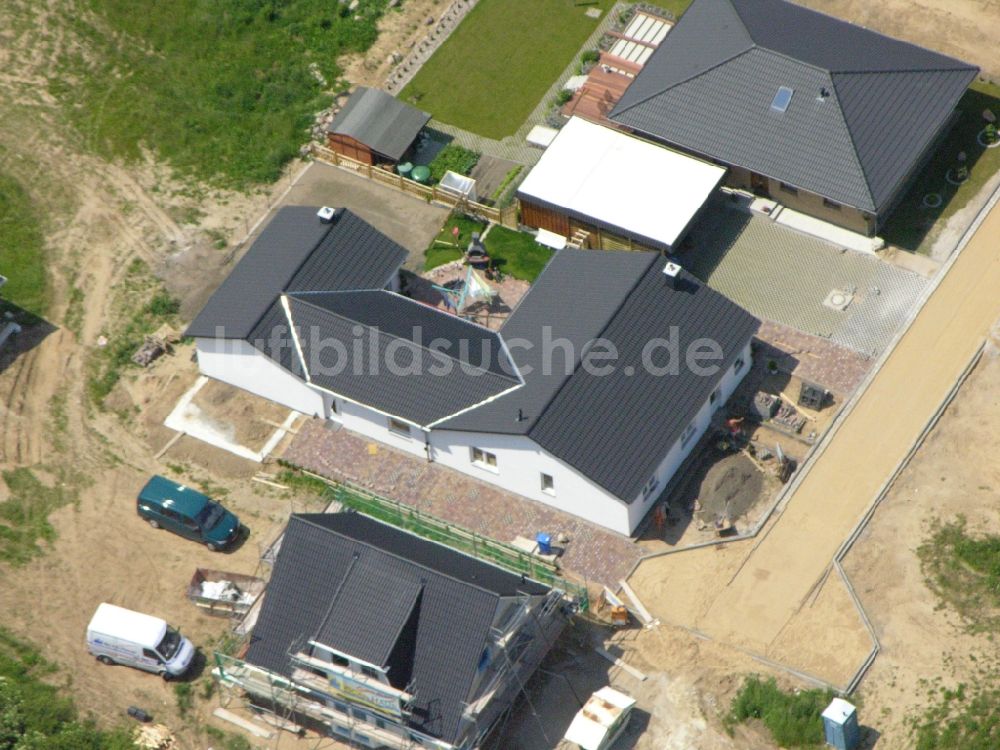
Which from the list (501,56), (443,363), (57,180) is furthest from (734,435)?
(57,180)

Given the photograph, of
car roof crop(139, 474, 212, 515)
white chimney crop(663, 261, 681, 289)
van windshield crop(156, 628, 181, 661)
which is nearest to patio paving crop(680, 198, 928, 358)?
white chimney crop(663, 261, 681, 289)

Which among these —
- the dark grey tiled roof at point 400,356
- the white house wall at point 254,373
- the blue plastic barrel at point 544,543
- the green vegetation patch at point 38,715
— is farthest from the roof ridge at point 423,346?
the green vegetation patch at point 38,715

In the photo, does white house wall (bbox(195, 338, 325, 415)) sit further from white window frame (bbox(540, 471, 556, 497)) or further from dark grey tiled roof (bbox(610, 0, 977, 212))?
dark grey tiled roof (bbox(610, 0, 977, 212))

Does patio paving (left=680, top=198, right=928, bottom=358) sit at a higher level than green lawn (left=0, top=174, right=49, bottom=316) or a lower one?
higher

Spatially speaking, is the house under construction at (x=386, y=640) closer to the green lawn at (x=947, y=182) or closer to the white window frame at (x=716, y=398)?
the white window frame at (x=716, y=398)

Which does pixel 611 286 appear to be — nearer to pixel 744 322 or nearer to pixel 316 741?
pixel 744 322

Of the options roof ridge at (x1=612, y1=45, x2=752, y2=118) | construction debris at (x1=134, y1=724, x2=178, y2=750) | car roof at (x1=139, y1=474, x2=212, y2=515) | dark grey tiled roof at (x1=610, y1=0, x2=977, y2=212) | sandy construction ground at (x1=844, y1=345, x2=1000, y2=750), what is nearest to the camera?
sandy construction ground at (x1=844, y1=345, x2=1000, y2=750)

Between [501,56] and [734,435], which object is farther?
[501,56]
